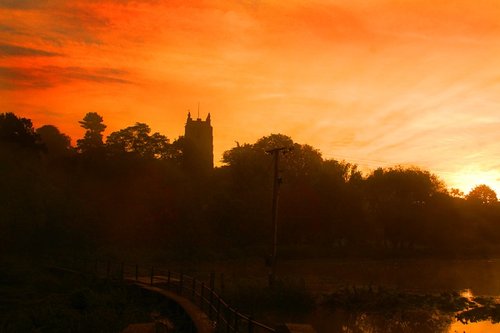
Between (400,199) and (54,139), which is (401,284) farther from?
(54,139)

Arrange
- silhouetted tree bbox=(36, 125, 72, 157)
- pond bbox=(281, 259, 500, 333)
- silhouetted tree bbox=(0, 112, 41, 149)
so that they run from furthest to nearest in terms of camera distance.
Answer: silhouetted tree bbox=(36, 125, 72, 157)
silhouetted tree bbox=(0, 112, 41, 149)
pond bbox=(281, 259, 500, 333)

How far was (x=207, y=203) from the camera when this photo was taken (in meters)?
70.4

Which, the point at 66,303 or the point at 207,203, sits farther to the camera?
the point at 207,203

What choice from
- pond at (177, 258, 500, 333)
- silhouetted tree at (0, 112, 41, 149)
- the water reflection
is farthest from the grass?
silhouetted tree at (0, 112, 41, 149)

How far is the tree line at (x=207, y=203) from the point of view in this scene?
53938 mm

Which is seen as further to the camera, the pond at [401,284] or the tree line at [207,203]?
the tree line at [207,203]

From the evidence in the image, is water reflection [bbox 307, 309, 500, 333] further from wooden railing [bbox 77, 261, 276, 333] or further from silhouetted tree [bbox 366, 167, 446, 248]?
silhouetted tree [bbox 366, 167, 446, 248]

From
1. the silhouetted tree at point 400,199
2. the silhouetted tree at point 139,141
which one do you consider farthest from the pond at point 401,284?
the silhouetted tree at point 139,141

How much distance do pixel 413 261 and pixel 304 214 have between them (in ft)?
53.6

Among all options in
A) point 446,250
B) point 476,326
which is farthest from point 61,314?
point 446,250

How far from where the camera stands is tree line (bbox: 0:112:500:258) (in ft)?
177

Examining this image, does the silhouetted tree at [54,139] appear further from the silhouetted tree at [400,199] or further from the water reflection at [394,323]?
the water reflection at [394,323]

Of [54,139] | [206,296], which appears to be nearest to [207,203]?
[54,139]

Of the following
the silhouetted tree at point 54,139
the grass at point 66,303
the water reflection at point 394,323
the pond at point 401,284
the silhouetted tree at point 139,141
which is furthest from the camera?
the silhouetted tree at point 54,139
